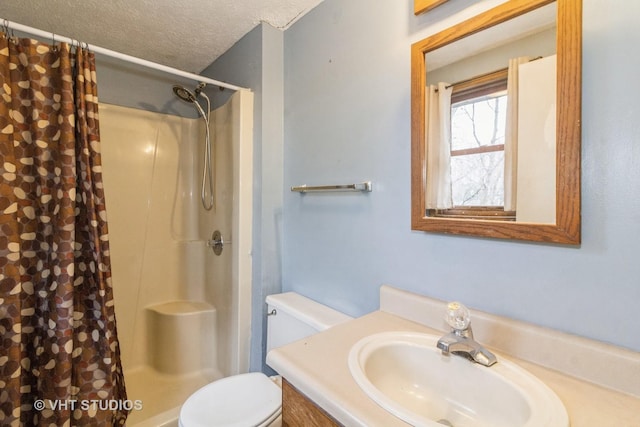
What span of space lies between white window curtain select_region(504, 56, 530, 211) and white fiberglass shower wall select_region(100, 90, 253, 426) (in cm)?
123

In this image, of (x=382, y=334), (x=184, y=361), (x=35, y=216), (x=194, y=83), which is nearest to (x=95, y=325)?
(x=35, y=216)

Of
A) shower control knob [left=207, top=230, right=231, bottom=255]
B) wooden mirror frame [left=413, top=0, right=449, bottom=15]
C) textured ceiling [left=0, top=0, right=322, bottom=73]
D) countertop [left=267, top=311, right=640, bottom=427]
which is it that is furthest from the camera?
shower control knob [left=207, top=230, right=231, bottom=255]

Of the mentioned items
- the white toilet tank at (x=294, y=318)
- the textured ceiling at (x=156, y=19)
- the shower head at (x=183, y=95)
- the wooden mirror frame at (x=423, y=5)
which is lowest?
the white toilet tank at (x=294, y=318)

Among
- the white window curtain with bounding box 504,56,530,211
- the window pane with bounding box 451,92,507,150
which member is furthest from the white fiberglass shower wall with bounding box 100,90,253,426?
the white window curtain with bounding box 504,56,530,211

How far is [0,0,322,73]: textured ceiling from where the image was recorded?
4.73ft

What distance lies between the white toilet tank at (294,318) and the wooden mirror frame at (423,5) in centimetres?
117

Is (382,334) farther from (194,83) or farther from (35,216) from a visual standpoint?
(194,83)

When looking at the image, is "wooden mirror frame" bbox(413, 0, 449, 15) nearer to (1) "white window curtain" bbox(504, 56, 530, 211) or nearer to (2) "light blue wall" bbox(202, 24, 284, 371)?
(1) "white window curtain" bbox(504, 56, 530, 211)

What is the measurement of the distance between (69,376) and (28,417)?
0.24 m

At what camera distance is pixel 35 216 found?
117cm

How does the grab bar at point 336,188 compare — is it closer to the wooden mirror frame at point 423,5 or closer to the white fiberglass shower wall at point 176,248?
the white fiberglass shower wall at point 176,248

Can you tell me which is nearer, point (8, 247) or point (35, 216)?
point (8, 247)

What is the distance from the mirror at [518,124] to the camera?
28.0 inches

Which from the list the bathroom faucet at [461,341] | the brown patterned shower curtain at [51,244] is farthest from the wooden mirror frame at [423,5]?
the brown patterned shower curtain at [51,244]
